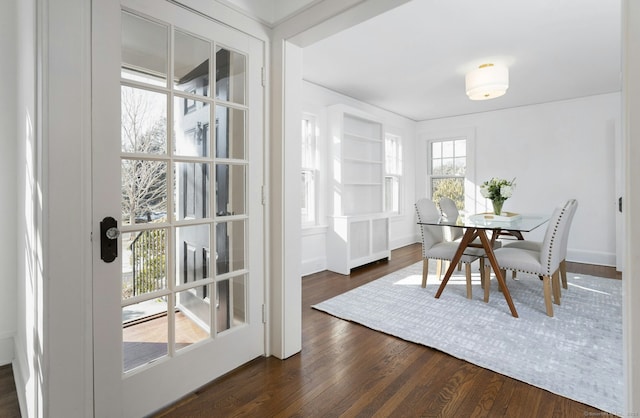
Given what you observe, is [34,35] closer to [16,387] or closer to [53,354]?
[53,354]

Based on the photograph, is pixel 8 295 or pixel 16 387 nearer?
pixel 16 387

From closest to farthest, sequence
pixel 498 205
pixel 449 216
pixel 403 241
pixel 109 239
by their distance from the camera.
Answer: pixel 109 239 → pixel 498 205 → pixel 449 216 → pixel 403 241

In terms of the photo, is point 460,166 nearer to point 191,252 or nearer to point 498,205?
point 498,205

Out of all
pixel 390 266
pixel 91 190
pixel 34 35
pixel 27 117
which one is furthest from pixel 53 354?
pixel 390 266

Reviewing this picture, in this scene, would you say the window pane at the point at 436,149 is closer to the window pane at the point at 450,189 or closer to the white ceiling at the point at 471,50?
the window pane at the point at 450,189

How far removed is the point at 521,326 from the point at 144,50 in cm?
317

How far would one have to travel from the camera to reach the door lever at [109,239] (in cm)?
142

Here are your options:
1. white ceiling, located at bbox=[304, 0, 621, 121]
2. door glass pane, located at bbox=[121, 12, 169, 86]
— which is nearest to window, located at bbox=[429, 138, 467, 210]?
white ceiling, located at bbox=[304, 0, 621, 121]

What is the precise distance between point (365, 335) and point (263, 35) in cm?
225

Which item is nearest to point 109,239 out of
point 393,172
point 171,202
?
point 171,202

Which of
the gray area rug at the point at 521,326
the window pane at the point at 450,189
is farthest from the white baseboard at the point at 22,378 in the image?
the window pane at the point at 450,189

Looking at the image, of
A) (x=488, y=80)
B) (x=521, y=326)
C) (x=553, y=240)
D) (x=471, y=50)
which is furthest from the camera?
(x=488, y=80)

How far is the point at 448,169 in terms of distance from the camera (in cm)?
636

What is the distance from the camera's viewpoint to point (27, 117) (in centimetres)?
154
